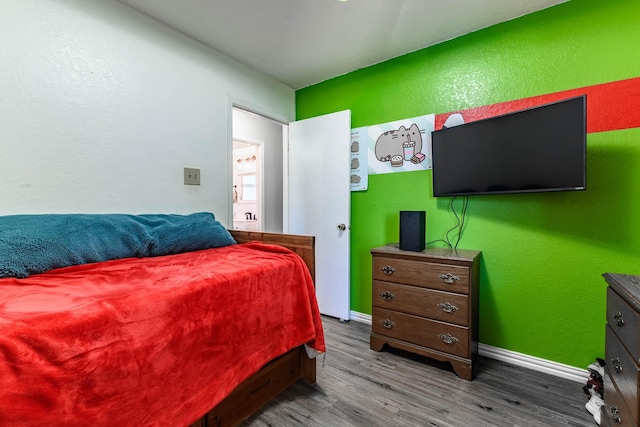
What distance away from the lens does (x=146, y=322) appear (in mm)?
937

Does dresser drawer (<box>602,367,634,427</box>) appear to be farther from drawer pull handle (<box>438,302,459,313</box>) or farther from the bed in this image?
the bed

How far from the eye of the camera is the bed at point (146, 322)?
74 centimetres

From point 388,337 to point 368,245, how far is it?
85cm

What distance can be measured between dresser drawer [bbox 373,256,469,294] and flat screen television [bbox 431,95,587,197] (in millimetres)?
570

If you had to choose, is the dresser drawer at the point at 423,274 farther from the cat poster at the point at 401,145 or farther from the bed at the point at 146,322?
the cat poster at the point at 401,145

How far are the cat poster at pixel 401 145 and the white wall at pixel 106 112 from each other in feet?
4.29

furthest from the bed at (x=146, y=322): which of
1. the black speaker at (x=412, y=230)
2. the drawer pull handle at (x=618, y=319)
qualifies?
the drawer pull handle at (x=618, y=319)

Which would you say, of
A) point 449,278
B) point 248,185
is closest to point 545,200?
point 449,278

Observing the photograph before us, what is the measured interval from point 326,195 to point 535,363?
2018 millimetres

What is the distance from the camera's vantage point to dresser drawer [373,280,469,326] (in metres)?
1.77

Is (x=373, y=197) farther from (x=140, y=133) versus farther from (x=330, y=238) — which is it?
(x=140, y=133)

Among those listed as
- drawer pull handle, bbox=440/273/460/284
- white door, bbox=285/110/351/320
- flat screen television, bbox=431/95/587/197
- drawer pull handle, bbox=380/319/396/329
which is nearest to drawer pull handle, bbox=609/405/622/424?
drawer pull handle, bbox=440/273/460/284

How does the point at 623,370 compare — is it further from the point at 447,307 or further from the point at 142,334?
the point at 142,334

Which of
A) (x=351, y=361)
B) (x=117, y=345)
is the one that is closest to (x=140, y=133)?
(x=117, y=345)
